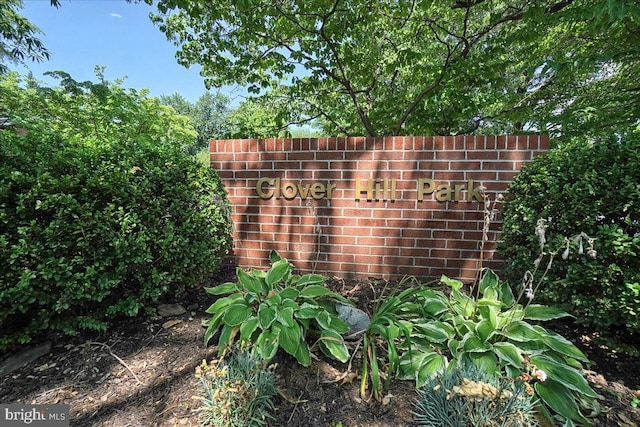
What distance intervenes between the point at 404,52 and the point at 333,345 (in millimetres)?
4224

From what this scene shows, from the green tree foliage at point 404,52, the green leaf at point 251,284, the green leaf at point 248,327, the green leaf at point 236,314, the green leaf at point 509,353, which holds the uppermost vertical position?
the green tree foliage at point 404,52

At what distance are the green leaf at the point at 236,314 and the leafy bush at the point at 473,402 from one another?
3.45ft

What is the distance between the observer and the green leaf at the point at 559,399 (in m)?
1.42

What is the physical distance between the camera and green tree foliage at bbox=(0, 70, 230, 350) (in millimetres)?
1830

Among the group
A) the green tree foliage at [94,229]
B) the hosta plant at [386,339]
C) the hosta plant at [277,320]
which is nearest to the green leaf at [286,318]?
the hosta plant at [277,320]

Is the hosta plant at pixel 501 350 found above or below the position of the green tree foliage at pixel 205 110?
below

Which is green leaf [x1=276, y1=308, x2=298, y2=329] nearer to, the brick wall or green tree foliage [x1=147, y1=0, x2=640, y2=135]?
the brick wall

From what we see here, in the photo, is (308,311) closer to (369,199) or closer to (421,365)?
(421,365)

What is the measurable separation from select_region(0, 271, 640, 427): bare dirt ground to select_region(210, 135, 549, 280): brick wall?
119cm

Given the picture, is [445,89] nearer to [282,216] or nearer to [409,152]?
[409,152]

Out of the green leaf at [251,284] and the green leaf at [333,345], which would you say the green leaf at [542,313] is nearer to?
the green leaf at [333,345]

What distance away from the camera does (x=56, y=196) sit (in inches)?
73.4

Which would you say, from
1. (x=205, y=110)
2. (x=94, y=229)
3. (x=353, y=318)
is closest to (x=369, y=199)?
(x=353, y=318)

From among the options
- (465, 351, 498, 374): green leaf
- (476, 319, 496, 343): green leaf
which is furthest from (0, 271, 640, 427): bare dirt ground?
(476, 319, 496, 343): green leaf
